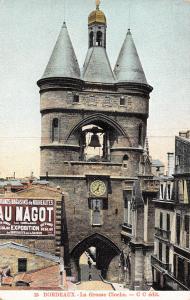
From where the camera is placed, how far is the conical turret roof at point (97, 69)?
14455mm

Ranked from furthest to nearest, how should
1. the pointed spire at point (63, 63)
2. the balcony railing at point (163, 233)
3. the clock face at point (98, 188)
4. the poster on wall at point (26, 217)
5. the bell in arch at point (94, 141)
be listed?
the bell in arch at point (94, 141)
the balcony railing at point (163, 233)
the clock face at point (98, 188)
the pointed spire at point (63, 63)
the poster on wall at point (26, 217)

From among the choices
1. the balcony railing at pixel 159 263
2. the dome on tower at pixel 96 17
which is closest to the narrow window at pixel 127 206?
the balcony railing at pixel 159 263

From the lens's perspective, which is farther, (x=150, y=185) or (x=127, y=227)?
(x=127, y=227)

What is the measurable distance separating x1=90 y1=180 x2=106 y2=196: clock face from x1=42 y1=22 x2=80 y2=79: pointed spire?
315cm

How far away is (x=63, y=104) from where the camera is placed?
1434cm

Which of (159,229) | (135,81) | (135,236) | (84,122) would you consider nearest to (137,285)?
(135,236)

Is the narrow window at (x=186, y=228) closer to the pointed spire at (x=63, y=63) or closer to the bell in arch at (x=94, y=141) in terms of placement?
the bell in arch at (x=94, y=141)

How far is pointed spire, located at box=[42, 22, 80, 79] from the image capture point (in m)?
13.6

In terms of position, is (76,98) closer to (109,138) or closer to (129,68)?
(109,138)

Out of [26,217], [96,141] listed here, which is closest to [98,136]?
[96,141]

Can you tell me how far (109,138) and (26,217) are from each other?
401 cm

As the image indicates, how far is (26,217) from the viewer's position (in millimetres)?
12094

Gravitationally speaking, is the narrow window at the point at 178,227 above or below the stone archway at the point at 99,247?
above

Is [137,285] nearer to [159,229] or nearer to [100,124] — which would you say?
[159,229]
